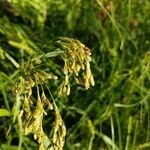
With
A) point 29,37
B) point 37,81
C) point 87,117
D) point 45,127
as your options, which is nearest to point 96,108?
point 87,117

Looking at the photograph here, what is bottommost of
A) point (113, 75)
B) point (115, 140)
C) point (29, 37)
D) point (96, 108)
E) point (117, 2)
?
point (115, 140)

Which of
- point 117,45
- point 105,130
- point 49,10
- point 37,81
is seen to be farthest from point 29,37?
point 37,81

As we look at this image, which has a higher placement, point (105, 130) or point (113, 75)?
point (113, 75)

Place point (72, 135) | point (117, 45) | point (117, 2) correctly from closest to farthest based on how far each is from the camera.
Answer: point (72, 135) → point (117, 45) → point (117, 2)

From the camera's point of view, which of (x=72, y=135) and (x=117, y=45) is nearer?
(x=72, y=135)

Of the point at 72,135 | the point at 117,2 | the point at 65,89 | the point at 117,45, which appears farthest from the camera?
the point at 117,2

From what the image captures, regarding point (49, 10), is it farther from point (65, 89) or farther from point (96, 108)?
point (65, 89)
